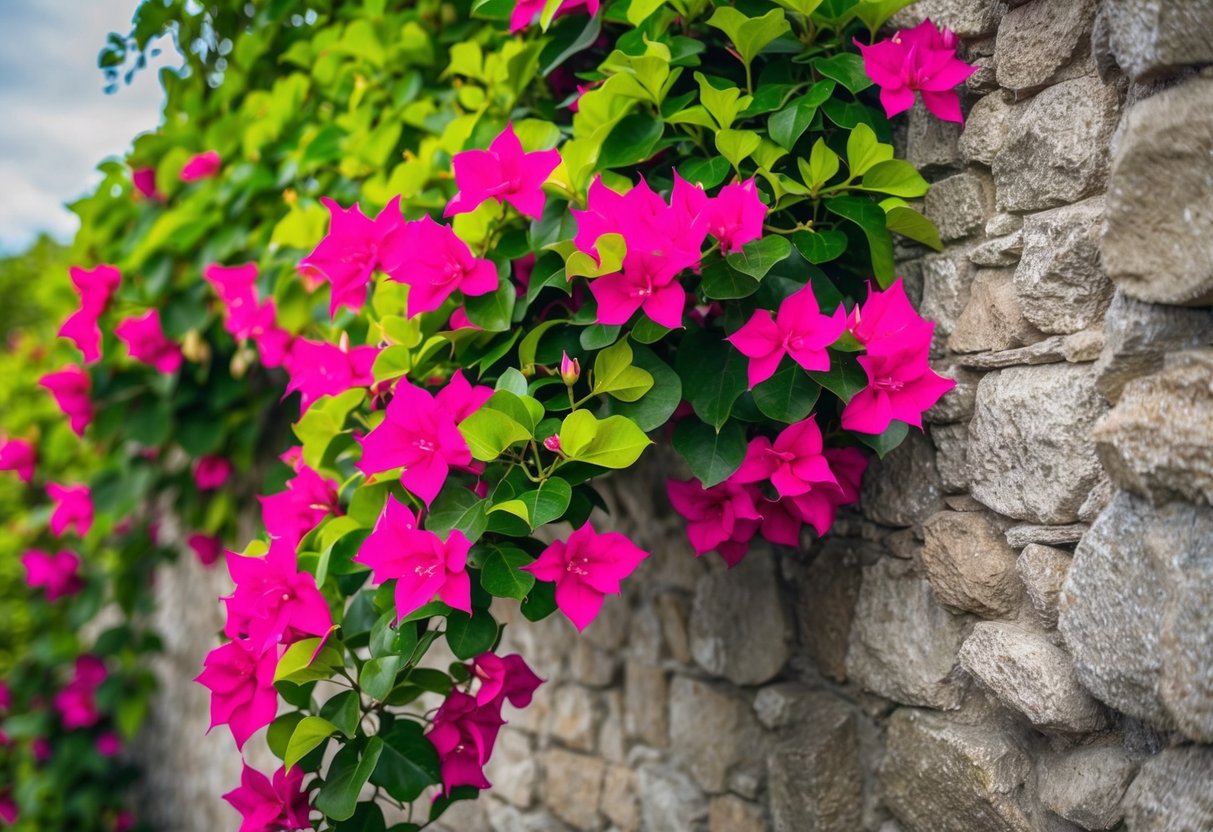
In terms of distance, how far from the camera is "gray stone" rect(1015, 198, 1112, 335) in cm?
95

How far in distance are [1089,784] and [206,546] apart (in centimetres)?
183

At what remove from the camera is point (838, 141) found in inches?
44.4

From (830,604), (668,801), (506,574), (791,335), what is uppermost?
(791,335)

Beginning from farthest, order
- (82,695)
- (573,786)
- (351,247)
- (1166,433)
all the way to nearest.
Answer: (82,695) < (573,786) < (351,247) < (1166,433)

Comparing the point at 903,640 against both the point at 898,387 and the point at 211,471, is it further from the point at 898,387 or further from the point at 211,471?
the point at 211,471


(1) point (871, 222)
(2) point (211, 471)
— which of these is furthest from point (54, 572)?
(1) point (871, 222)

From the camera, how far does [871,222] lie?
42.1 inches

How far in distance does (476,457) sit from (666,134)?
496 millimetres

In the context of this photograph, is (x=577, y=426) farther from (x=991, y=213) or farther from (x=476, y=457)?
(x=991, y=213)

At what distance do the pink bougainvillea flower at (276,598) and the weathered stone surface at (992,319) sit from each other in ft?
2.62

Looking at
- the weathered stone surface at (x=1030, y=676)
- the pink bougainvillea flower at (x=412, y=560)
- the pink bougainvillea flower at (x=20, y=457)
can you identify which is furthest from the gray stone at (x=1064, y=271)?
the pink bougainvillea flower at (x=20, y=457)

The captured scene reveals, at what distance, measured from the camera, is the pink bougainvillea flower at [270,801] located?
3.51 feet

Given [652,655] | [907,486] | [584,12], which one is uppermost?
[584,12]

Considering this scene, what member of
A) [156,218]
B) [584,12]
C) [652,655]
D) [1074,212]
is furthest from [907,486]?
[156,218]
